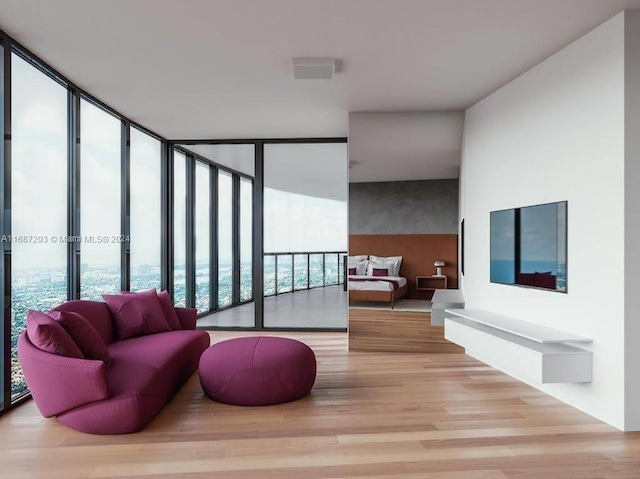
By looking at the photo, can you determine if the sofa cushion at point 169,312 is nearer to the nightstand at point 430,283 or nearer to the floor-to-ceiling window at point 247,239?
the floor-to-ceiling window at point 247,239

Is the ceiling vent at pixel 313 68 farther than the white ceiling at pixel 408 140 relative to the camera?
No

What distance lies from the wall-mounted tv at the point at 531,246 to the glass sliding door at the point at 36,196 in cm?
393

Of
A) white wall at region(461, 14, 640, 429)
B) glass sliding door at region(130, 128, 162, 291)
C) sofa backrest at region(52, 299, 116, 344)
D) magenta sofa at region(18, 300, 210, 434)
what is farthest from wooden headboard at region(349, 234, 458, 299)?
magenta sofa at region(18, 300, 210, 434)

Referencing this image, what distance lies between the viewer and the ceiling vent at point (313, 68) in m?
4.06

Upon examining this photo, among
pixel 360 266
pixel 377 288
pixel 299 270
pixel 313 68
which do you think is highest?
pixel 313 68

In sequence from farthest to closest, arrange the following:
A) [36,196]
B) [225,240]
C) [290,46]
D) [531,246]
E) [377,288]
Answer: [225,240] < [377,288] < [531,246] < [36,196] < [290,46]

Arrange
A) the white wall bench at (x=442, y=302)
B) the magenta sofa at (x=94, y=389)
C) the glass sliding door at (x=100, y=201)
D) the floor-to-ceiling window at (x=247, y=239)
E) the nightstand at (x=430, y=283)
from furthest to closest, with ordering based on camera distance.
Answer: the floor-to-ceiling window at (x=247, y=239) < the nightstand at (x=430, y=283) < the white wall bench at (x=442, y=302) < the glass sliding door at (x=100, y=201) < the magenta sofa at (x=94, y=389)

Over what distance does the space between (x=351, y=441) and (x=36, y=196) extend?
3.03 metres

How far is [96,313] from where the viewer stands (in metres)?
4.28

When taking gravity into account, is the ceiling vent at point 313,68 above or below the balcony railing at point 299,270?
above

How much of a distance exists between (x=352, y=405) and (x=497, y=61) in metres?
2.97

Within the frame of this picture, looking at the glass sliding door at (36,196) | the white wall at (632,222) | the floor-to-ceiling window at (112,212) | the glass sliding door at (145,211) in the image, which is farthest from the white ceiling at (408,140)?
the glass sliding door at (36,196)

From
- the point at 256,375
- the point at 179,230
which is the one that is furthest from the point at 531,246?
the point at 179,230

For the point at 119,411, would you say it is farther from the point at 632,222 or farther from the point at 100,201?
the point at 632,222
